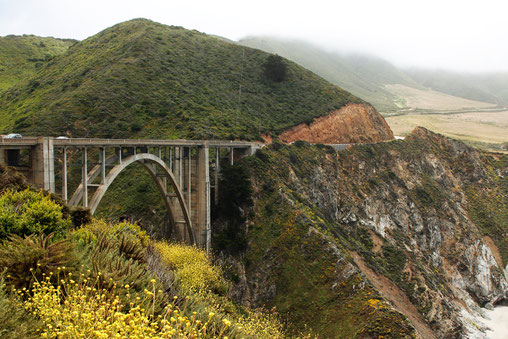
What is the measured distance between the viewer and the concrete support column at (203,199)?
1265 inches

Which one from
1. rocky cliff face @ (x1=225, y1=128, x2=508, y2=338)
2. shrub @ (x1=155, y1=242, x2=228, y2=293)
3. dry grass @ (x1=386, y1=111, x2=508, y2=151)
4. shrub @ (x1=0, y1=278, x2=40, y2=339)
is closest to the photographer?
shrub @ (x1=0, y1=278, x2=40, y2=339)

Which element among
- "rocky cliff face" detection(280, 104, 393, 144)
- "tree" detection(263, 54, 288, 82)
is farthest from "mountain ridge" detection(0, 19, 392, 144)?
"rocky cliff face" detection(280, 104, 393, 144)

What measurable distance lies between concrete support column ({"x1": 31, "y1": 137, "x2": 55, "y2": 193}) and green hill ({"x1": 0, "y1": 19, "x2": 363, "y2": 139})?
26585 millimetres

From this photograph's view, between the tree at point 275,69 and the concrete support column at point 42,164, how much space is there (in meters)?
54.8

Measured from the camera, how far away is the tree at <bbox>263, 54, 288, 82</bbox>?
218ft

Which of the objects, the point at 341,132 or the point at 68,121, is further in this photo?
the point at 341,132

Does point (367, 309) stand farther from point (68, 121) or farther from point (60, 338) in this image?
point (68, 121)

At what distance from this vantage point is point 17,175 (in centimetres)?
1383

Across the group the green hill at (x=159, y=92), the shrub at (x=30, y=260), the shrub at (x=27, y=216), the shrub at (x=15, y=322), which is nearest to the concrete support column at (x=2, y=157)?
the shrub at (x=27, y=216)

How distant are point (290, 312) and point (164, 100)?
34.4m

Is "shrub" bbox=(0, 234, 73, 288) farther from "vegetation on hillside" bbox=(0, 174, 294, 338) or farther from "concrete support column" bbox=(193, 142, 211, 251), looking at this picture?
"concrete support column" bbox=(193, 142, 211, 251)

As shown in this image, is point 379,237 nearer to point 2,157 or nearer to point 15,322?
point 2,157

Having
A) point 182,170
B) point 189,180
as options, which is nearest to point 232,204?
point 189,180

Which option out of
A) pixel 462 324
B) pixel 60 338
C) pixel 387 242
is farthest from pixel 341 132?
pixel 60 338
